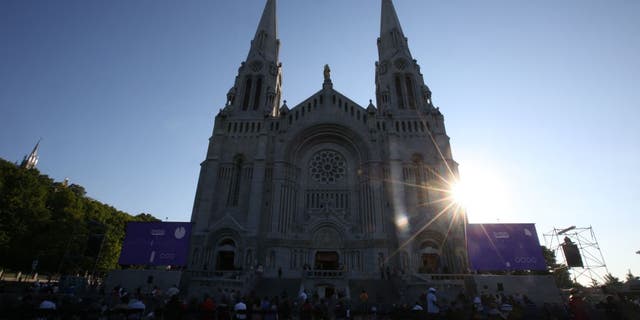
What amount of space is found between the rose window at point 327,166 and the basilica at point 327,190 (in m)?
0.11

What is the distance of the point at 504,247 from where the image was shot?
2381 cm

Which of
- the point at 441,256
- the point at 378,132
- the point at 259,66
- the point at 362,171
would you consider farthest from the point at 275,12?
the point at 441,256

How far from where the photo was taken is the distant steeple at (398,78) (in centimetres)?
3556

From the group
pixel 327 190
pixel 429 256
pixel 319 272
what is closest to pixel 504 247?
pixel 429 256

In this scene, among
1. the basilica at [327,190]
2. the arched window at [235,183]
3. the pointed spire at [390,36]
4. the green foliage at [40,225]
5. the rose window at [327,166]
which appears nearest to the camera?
the basilica at [327,190]

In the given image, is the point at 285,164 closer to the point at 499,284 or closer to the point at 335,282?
the point at 335,282

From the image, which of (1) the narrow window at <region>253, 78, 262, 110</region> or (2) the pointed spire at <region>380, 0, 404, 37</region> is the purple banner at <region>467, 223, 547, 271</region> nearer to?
(1) the narrow window at <region>253, 78, 262, 110</region>

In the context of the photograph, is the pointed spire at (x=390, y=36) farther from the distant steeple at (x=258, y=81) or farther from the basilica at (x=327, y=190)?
the distant steeple at (x=258, y=81)

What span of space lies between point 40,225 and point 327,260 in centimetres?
2801

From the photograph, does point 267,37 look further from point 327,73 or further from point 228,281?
point 228,281

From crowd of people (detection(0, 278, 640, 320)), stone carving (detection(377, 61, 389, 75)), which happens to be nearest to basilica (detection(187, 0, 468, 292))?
stone carving (detection(377, 61, 389, 75))

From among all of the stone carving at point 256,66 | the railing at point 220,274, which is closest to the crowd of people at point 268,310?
the railing at point 220,274

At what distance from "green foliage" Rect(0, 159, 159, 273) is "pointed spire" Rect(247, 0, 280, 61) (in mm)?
26185

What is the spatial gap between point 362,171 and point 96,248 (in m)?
24.8
